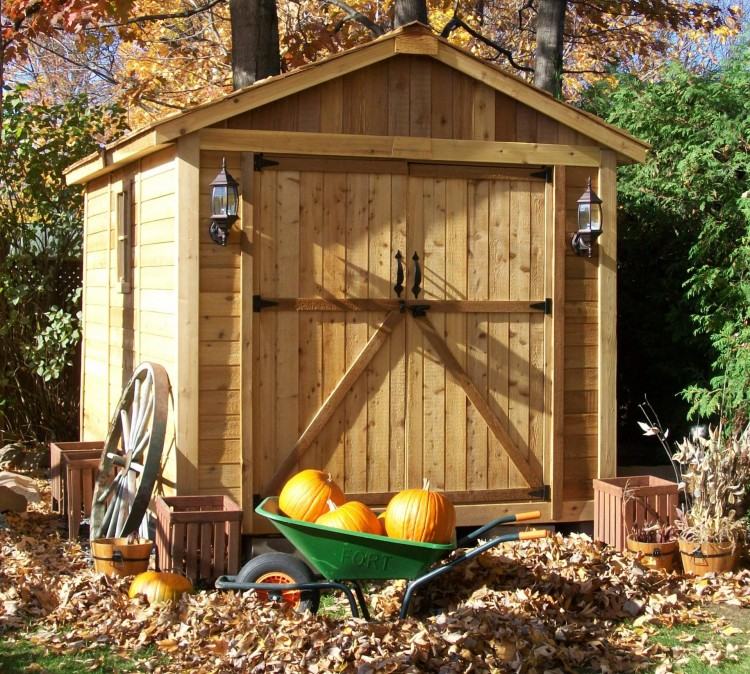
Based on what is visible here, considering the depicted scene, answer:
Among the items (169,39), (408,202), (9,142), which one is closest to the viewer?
(408,202)

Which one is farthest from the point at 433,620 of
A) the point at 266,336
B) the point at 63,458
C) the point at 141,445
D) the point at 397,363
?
the point at 63,458

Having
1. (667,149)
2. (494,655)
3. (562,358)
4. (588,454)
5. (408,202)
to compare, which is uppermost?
(667,149)

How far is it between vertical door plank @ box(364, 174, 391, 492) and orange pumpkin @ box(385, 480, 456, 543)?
5.34ft

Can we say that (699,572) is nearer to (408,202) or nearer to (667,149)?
(408,202)

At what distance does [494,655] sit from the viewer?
5113 millimetres

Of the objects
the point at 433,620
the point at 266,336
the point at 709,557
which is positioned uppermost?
the point at 266,336

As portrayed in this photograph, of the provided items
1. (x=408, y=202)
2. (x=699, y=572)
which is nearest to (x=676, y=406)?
(x=699, y=572)

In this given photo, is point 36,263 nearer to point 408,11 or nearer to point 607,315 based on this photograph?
point 408,11

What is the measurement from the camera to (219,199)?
6832 mm

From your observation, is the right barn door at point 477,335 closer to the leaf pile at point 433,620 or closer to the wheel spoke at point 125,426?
the leaf pile at point 433,620

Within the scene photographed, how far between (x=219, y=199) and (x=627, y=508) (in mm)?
3235

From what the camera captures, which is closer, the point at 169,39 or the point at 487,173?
the point at 487,173

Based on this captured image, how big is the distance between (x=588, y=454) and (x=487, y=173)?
81.1 inches

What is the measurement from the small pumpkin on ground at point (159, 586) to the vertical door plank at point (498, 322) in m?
2.42
